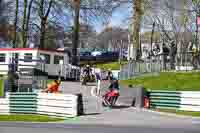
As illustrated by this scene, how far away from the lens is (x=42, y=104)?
26766 millimetres

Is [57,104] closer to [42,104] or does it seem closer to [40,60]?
[42,104]

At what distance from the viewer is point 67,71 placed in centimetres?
4903

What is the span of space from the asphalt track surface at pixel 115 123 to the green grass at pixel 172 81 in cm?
579

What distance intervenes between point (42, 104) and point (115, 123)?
6.50m

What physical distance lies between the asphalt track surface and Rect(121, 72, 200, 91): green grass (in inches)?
228

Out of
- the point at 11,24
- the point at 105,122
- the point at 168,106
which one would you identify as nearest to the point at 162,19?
the point at 11,24

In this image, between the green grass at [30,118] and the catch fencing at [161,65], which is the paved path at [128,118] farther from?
the catch fencing at [161,65]

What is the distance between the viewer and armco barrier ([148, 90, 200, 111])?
25.9 m

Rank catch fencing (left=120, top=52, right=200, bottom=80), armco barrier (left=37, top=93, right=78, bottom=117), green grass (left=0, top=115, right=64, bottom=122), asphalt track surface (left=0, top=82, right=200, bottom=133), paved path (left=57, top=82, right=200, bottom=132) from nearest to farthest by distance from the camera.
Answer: asphalt track surface (left=0, top=82, right=200, bottom=133)
paved path (left=57, top=82, right=200, bottom=132)
green grass (left=0, top=115, right=64, bottom=122)
armco barrier (left=37, top=93, right=78, bottom=117)
catch fencing (left=120, top=52, right=200, bottom=80)

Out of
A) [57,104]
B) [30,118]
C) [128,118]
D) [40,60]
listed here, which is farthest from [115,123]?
[40,60]

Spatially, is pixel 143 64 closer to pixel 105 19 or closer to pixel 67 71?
pixel 67 71

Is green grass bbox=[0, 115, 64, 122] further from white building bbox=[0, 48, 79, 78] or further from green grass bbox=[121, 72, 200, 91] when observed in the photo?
white building bbox=[0, 48, 79, 78]

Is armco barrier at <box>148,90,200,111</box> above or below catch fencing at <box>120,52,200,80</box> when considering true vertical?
below

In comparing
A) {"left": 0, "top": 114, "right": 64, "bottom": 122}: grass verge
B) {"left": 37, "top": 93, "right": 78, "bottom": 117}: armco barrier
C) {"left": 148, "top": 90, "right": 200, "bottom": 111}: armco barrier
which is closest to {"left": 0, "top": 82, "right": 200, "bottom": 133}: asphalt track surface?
{"left": 37, "top": 93, "right": 78, "bottom": 117}: armco barrier
